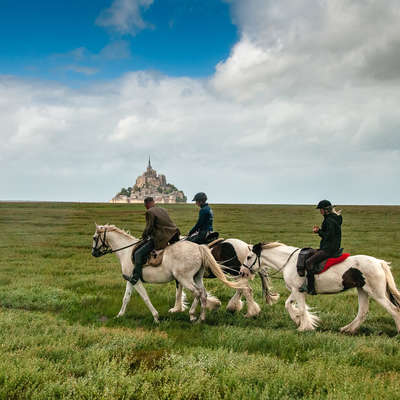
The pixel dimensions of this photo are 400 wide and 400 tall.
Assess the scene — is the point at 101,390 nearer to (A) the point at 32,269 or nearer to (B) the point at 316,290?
(B) the point at 316,290

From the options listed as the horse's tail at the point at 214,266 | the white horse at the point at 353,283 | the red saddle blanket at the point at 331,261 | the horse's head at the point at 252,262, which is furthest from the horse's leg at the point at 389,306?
the horse's tail at the point at 214,266

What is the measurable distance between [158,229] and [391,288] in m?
5.63

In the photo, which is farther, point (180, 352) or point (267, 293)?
point (267, 293)

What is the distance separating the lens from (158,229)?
8438mm

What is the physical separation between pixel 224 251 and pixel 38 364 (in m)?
5.63

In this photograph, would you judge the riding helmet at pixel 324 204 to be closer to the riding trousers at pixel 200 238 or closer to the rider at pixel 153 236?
the riding trousers at pixel 200 238

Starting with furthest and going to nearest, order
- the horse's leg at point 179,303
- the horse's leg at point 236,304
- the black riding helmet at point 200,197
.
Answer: the black riding helmet at point 200,197 → the horse's leg at point 179,303 → the horse's leg at point 236,304

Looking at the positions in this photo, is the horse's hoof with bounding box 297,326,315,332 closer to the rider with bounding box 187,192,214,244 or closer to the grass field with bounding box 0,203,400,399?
the grass field with bounding box 0,203,400,399

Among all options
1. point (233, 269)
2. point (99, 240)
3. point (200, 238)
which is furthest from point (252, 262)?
point (99, 240)

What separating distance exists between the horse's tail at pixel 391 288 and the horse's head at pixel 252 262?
288 centimetres

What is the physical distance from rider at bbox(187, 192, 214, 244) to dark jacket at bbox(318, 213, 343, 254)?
3.24 m

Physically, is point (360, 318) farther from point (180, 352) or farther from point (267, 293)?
point (180, 352)

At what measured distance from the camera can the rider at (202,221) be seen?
30.9 ft

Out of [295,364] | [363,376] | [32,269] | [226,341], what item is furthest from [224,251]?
[32,269]
